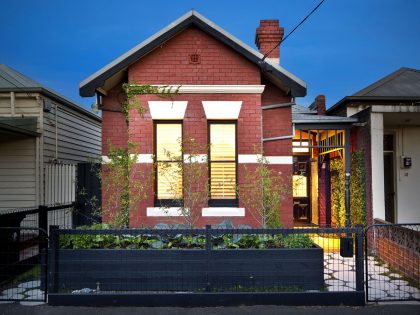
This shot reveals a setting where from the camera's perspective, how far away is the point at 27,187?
35.0ft

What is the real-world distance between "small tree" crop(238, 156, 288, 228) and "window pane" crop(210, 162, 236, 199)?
28 centimetres

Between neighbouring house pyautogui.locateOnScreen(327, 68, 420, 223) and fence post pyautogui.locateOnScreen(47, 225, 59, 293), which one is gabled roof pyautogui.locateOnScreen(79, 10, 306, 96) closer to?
neighbouring house pyautogui.locateOnScreen(327, 68, 420, 223)

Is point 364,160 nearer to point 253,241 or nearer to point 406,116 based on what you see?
point 406,116

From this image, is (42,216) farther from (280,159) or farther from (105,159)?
(280,159)

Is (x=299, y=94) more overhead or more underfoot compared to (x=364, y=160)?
more overhead

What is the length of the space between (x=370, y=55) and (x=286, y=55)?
111ft

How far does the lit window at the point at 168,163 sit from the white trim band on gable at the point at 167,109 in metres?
0.22

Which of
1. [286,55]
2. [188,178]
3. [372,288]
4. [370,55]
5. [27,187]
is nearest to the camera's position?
[372,288]

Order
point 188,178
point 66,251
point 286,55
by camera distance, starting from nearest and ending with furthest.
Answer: point 66,251 < point 188,178 < point 286,55

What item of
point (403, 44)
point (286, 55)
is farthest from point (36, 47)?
point (403, 44)

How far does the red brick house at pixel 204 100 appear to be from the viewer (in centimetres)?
853

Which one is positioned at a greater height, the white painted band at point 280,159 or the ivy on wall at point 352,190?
the white painted band at point 280,159

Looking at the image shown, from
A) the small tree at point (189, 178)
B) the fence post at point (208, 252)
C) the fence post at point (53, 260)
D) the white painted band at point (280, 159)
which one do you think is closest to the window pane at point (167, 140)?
the small tree at point (189, 178)

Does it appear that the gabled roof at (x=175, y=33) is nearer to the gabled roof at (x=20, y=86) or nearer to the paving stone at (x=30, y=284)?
the gabled roof at (x=20, y=86)
